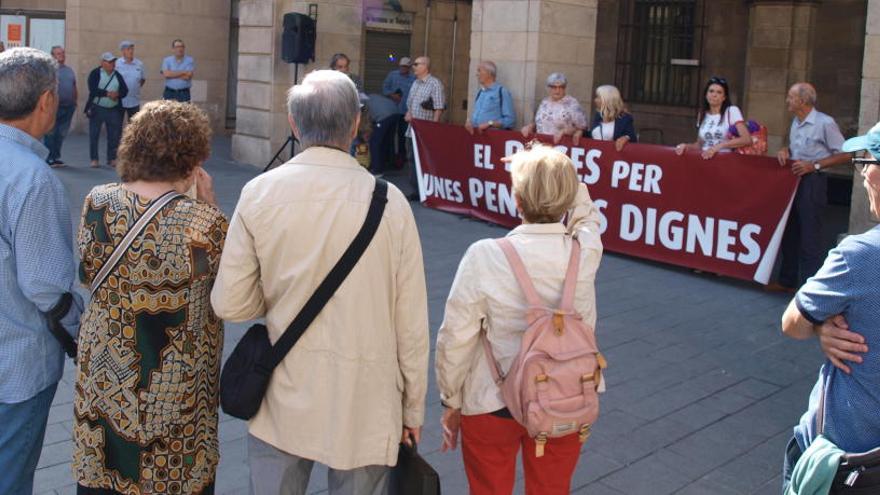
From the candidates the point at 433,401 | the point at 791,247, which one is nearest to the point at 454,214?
the point at 791,247

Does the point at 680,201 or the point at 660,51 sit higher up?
the point at 660,51

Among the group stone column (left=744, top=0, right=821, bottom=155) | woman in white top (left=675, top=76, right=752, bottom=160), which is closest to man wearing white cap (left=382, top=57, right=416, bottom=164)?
stone column (left=744, top=0, right=821, bottom=155)

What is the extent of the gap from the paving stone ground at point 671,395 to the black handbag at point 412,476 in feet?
4.53

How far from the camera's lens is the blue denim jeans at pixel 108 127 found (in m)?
15.1

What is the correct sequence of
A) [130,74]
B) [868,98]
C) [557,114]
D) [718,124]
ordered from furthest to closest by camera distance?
[130,74] → [557,114] → [718,124] → [868,98]

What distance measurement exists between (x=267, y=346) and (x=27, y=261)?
2.87 feet

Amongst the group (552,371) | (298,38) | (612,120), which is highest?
(298,38)

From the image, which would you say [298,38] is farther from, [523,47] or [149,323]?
[149,323]

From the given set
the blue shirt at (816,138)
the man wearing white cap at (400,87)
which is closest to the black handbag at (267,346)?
the blue shirt at (816,138)

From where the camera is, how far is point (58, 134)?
14602 millimetres

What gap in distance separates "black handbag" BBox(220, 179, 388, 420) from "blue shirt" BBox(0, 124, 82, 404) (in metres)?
0.70

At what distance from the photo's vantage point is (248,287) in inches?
120

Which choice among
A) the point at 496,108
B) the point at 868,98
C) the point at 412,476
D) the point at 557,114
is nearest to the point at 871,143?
the point at 412,476

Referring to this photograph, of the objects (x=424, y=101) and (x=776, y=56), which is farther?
(x=776, y=56)
